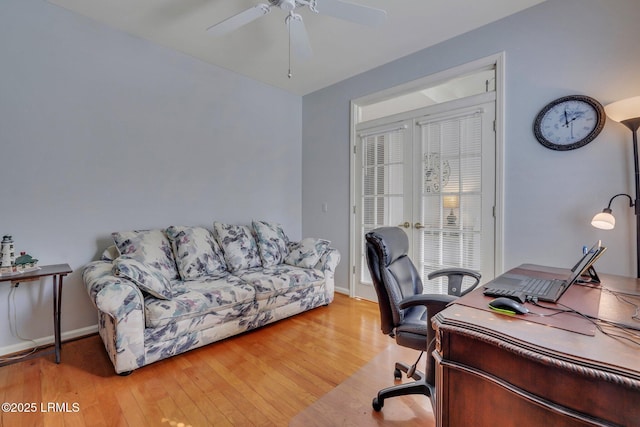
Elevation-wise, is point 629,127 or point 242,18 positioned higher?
point 242,18

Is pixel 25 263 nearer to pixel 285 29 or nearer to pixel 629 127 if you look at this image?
pixel 285 29

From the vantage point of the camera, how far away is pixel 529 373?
2.33 ft

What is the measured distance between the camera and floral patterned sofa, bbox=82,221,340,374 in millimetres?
1912

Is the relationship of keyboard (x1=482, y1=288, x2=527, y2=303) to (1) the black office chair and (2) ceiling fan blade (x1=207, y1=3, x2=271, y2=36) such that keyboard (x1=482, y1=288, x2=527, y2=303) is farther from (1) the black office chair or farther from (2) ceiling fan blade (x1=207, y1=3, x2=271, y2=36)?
(2) ceiling fan blade (x1=207, y1=3, x2=271, y2=36)

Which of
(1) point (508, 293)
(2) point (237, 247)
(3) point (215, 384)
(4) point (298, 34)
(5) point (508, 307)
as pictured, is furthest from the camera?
(2) point (237, 247)

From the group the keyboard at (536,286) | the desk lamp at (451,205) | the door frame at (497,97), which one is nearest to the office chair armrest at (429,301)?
the keyboard at (536,286)

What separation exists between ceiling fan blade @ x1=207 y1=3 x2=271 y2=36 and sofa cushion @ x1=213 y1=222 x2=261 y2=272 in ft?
6.11

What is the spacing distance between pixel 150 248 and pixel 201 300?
0.79 meters

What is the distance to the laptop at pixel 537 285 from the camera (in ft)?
3.74

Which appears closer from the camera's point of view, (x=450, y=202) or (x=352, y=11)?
(x=352, y=11)

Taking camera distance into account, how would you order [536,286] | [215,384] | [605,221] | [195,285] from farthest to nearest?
[195,285] → [215,384] → [605,221] → [536,286]

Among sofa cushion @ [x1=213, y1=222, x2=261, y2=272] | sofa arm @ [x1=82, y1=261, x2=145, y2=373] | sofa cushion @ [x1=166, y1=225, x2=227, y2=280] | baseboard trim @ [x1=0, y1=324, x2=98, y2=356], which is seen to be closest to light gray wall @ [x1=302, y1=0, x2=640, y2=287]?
sofa cushion @ [x1=213, y1=222, x2=261, y2=272]

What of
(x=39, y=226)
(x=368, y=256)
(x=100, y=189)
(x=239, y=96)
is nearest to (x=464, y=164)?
(x=368, y=256)

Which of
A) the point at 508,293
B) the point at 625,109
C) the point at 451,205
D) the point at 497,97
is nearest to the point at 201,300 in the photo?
the point at 508,293
